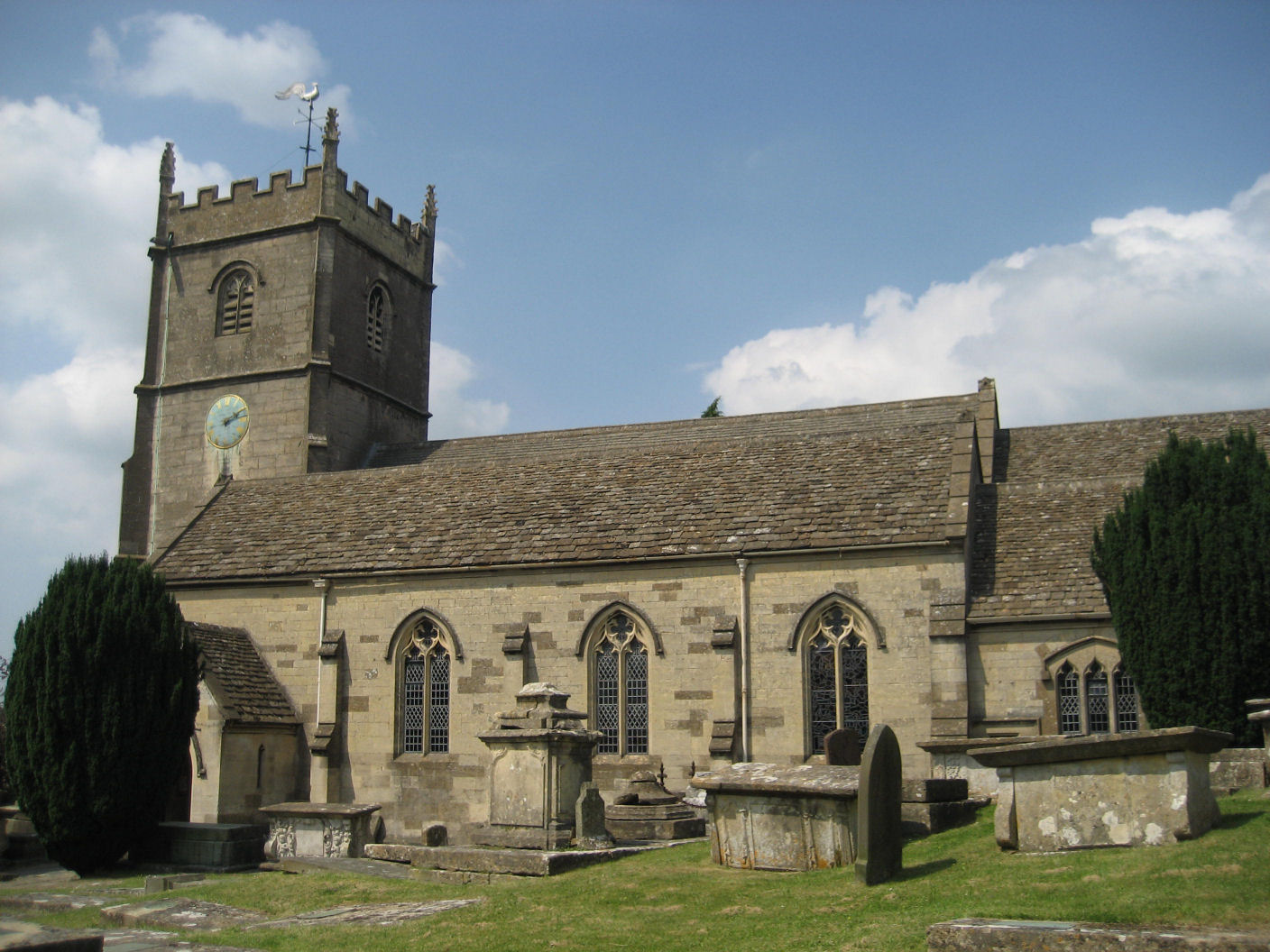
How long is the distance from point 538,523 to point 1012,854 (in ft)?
49.6

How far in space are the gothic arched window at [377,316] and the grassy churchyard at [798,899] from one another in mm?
24520

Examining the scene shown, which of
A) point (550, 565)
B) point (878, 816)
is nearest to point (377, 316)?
point (550, 565)

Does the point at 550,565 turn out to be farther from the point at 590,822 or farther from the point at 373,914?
the point at 373,914

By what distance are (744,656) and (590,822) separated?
6.27 meters

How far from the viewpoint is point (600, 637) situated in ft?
77.7

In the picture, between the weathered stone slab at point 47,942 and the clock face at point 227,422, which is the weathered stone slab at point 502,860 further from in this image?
the clock face at point 227,422

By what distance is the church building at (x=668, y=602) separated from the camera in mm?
21188

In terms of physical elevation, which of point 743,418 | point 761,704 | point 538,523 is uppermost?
point 743,418

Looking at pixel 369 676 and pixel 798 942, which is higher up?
pixel 369 676

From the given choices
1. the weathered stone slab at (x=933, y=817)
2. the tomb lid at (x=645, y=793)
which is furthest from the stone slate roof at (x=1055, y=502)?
the tomb lid at (x=645, y=793)

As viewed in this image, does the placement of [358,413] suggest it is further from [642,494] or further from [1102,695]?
[1102,695]

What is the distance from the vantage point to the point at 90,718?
1986cm

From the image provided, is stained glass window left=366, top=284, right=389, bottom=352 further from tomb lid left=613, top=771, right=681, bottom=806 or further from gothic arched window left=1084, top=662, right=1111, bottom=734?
gothic arched window left=1084, top=662, right=1111, bottom=734

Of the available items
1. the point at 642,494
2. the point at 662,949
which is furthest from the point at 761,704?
the point at 662,949
